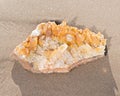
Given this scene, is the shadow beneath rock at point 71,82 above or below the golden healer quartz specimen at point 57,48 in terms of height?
below

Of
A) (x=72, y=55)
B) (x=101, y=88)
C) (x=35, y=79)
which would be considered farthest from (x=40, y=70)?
(x=101, y=88)

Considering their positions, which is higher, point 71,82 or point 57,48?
point 57,48

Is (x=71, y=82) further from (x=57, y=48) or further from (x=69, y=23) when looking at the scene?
(x=69, y=23)

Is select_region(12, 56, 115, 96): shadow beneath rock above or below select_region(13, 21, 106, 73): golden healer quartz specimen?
below

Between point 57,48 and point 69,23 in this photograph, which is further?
point 69,23

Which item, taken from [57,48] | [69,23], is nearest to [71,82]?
[57,48]

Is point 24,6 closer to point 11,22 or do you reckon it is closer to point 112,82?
point 11,22

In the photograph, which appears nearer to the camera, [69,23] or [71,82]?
[71,82]
